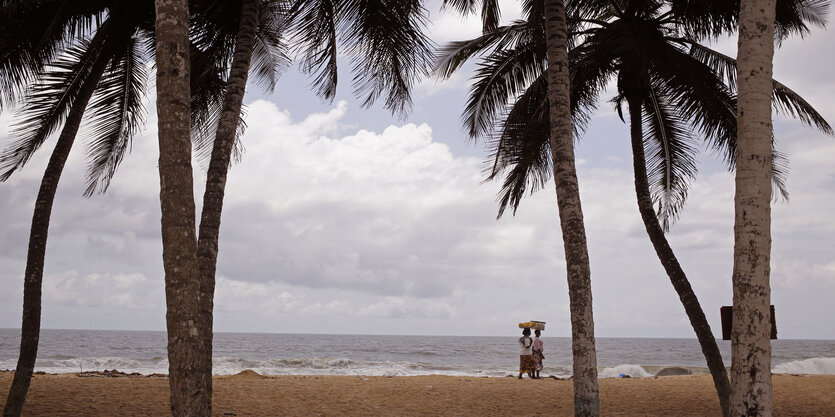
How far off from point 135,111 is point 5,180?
2.45 m

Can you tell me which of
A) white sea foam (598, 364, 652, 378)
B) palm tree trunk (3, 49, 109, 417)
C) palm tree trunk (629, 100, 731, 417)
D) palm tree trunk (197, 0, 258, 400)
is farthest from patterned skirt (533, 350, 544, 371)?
palm tree trunk (3, 49, 109, 417)

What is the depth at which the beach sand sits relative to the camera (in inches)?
373

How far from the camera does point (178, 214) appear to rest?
4992 mm

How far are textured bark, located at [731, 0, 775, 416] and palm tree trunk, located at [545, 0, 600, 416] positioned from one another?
7.83ft

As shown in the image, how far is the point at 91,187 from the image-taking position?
470 inches

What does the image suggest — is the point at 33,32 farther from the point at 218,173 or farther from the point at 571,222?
the point at 571,222

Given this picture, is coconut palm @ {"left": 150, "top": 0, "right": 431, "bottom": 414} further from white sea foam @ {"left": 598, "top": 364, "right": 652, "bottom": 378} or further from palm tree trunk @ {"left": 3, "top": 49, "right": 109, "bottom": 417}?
white sea foam @ {"left": 598, "top": 364, "right": 652, "bottom": 378}

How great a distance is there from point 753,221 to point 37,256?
8.37 meters

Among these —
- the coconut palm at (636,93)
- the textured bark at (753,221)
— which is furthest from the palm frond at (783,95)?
the textured bark at (753,221)

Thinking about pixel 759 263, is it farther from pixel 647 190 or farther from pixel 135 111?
pixel 135 111

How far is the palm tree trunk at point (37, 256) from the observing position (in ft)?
25.6

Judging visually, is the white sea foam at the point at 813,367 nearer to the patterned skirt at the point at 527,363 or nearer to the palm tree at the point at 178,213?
the patterned skirt at the point at 527,363

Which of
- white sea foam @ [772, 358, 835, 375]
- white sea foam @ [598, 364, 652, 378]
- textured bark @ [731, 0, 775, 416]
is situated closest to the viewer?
textured bark @ [731, 0, 775, 416]

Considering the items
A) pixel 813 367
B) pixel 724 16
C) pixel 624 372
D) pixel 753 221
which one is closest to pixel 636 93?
pixel 724 16
